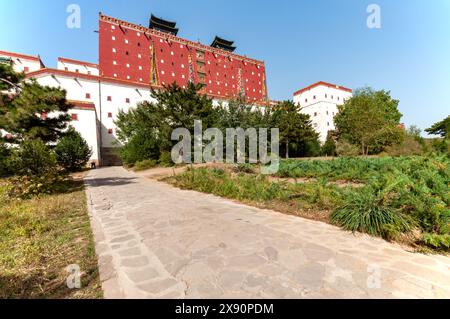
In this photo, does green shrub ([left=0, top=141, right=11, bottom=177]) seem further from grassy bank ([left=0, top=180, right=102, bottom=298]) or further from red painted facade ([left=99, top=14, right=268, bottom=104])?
red painted facade ([left=99, top=14, right=268, bottom=104])

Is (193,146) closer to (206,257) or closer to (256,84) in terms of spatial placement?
(206,257)

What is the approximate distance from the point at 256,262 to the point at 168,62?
5186 centimetres

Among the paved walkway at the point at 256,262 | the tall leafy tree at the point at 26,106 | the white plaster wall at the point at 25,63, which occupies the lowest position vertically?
the paved walkway at the point at 256,262

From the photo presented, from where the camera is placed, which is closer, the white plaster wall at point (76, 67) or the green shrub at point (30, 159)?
the green shrub at point (30, 159)

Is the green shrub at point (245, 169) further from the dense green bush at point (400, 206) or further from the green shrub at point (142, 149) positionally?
the green shrub at point (142, 149)

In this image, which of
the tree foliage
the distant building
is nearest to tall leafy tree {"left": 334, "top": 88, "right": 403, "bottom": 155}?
the distant building

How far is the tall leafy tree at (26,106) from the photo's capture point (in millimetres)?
9047

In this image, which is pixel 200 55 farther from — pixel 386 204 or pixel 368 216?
pixel 368 216

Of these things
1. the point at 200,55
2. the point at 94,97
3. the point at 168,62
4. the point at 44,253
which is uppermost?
the point at 200,55

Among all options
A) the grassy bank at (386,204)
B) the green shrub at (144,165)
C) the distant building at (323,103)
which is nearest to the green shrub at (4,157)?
the grassy bank at (386,204)

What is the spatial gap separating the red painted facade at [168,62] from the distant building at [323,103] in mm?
11134

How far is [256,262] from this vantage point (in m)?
2.85

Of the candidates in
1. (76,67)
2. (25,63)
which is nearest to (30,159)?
(25,63)

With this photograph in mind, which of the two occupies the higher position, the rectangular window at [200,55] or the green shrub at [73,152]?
the rectangular window at [200,55]
